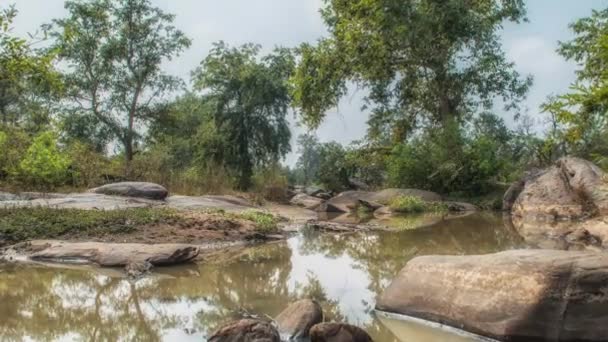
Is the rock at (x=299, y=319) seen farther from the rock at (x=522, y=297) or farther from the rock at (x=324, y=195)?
the rock at (x=324, y=195)

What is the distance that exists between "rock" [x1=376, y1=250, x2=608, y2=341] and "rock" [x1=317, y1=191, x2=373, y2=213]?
16.1m

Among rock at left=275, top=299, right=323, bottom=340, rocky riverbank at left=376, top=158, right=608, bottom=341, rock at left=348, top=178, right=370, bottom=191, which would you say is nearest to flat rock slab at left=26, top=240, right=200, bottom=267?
rock at left=275, top=299, right=323, bottom=340

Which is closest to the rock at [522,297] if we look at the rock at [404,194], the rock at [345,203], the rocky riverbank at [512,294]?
the rocky riverbank at [512,294]

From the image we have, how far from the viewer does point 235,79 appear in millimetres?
27438

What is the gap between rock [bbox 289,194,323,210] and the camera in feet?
80.0

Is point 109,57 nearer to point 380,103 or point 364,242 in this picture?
point 380,103

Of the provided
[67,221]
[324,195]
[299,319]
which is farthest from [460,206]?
[299,319]

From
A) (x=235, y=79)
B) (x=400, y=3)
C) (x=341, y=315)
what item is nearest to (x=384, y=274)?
(x=341, y=315)

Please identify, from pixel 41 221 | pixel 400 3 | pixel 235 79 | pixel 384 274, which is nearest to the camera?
pixel 384 274

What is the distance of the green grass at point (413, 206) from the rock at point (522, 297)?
14.8 meters

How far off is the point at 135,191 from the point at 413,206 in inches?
386

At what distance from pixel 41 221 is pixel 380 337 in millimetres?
8520

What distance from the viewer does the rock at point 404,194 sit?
22234 millimetres

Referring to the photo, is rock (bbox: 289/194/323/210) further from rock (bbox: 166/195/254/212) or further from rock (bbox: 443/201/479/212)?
rock (bbox: 166/195/254/212)
